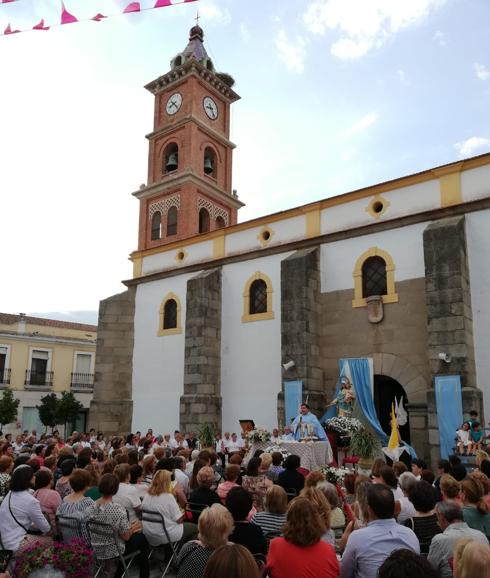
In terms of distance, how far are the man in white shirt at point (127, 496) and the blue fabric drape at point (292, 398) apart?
959 centimetres

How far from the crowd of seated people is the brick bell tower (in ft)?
62.1

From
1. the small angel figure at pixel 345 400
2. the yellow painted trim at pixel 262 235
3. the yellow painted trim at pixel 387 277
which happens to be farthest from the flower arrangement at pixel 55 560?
the yellow painted trim at pixel 262 235

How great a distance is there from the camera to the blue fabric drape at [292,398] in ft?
50.7

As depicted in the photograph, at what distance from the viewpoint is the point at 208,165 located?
27141 mm

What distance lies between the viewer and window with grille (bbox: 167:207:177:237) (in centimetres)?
2552

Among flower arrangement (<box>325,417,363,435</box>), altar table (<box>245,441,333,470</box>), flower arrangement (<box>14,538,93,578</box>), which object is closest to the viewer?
flower arrangement (<box>14,538,93,578</box>)

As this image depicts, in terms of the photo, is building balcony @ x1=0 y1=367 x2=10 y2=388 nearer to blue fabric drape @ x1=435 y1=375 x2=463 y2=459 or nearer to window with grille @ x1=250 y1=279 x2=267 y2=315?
window with grille @ x1=250 y1=279 x2=267 y2=315

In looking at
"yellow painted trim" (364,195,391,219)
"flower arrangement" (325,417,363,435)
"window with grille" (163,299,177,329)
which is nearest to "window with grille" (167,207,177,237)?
"window with grille" (163,299,177,329)

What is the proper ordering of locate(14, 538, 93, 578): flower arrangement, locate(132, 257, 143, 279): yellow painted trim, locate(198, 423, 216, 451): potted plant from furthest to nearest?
locate(132, 257, 143, 279): yellow painted trim → locate(198, 423, 216, 451): potted plant → locate(14, 538, 93, 578): flower arrangement

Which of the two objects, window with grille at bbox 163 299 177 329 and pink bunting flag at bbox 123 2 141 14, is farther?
window with grille at bbox 163 299 177 329

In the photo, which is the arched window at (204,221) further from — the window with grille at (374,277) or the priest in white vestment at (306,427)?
the priest in white vestment at (306,427)

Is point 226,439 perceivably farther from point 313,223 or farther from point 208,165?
point 208,165

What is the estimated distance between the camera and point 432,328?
13430 millimetres

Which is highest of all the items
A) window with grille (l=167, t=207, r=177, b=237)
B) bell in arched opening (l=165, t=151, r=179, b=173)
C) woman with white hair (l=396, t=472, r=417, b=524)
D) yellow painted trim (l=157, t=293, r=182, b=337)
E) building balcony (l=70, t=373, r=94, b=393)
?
bell in arched opening (l=165, t=151, r=179, b=173)
